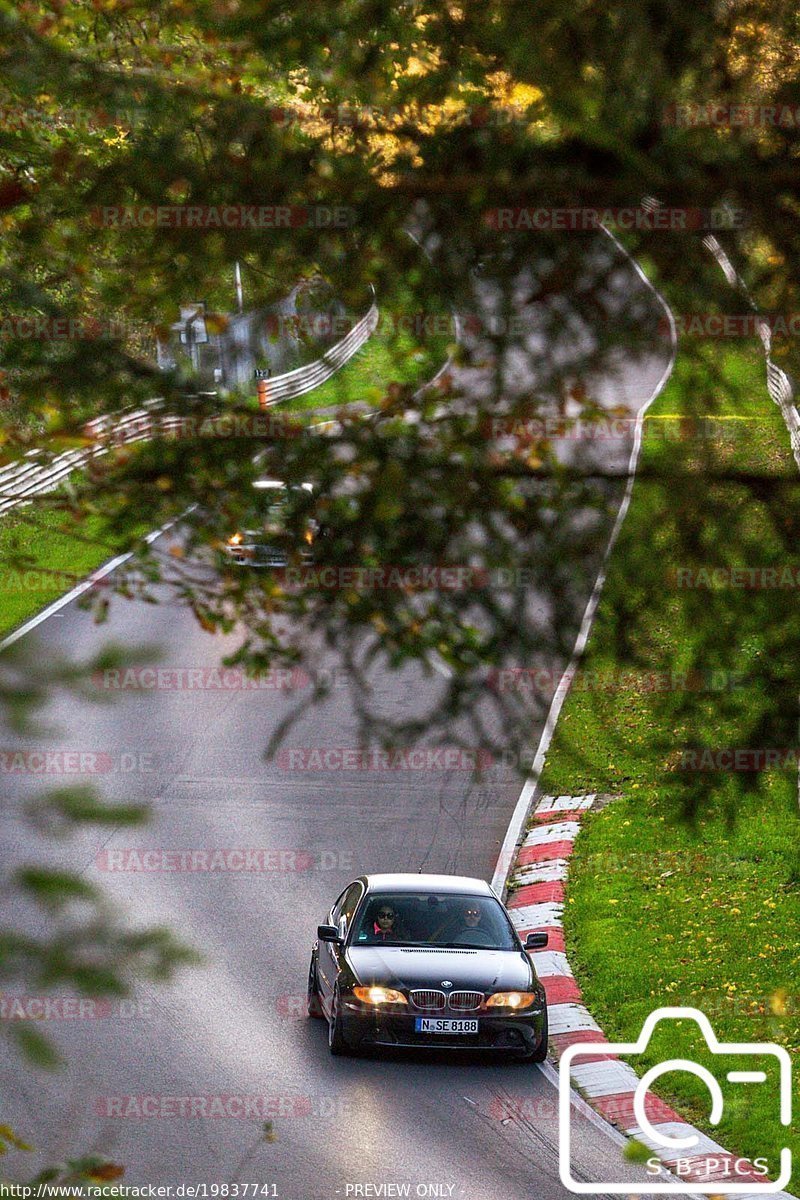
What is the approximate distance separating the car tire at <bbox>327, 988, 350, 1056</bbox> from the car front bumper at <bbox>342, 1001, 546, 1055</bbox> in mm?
46

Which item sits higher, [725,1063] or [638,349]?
[638,349]

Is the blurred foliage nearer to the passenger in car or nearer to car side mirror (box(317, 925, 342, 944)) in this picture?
car side mirror (box(317, 925, 342, 944))

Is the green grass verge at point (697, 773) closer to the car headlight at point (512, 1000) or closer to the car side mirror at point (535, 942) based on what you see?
the car side mirror at point (535, 942)

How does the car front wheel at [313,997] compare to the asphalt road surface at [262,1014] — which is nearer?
the asphalt road surface at [262,1014]

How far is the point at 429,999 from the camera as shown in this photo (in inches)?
510

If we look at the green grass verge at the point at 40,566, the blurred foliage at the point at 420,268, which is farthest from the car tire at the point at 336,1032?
the green grass verge at the point at 40,566

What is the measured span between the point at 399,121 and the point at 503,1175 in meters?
7.32

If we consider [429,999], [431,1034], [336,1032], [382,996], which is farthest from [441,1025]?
[336,1032]

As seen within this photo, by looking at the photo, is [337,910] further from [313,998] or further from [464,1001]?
[464,1001]

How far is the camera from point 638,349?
20.6ft

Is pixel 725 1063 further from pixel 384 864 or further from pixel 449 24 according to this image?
pixel 449 24

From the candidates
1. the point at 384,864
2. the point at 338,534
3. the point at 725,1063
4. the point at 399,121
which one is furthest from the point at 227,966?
the point at 399,121

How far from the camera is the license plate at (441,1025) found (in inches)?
509

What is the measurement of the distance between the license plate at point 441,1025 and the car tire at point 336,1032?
2.11 ft
